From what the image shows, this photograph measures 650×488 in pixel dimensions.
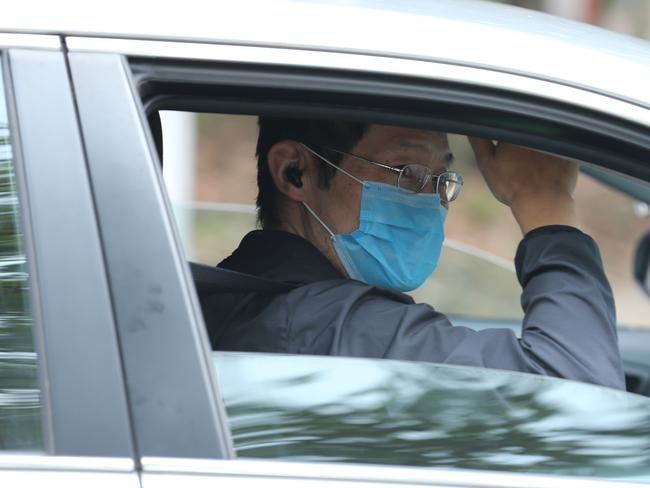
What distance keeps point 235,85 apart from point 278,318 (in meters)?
0.58

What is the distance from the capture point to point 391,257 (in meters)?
2.32

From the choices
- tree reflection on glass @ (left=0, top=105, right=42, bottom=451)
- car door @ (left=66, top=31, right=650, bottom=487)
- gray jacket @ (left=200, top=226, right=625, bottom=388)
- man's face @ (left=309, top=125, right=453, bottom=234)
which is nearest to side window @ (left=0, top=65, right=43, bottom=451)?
tree reflection on glass @ (left=0, top=105, right=42, bottom=451)

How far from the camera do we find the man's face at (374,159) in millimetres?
2271

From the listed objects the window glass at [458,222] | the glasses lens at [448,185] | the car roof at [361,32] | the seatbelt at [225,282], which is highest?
the window glass at [458,222]

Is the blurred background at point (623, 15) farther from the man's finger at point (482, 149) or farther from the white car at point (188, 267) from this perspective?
the white car at point (188, 267)

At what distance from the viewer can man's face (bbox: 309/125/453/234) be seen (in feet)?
7.45

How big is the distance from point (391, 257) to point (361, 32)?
0.74m

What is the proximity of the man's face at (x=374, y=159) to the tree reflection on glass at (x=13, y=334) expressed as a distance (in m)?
0.87

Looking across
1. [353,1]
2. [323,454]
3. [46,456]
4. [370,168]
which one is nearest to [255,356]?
[323,454]

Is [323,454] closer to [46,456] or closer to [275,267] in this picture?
[46,456]

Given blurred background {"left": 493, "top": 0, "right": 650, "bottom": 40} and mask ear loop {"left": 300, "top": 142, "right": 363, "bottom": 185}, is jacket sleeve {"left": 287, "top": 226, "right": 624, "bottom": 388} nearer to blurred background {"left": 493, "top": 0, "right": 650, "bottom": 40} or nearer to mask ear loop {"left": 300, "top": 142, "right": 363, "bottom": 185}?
mask ear loop {"left": 300, "top": 142, "right": 363, "bottom": 185}

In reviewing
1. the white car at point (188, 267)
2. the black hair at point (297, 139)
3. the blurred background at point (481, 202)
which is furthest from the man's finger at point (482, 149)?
the blurred background at point (481, 202)

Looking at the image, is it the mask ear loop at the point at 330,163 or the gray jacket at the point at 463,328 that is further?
the mask ear loop at the point at 330,163

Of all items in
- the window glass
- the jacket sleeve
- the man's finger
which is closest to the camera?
the jacket sleeve
